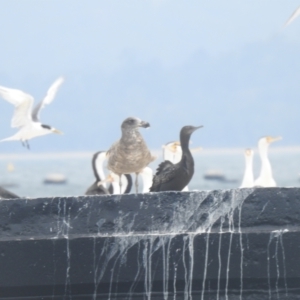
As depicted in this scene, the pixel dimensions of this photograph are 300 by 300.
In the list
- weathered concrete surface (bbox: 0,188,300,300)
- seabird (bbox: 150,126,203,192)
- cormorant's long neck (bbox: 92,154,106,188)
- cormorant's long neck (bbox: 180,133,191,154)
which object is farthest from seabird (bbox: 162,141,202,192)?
weathered concrete surface (bbox: 0,188,300,300)

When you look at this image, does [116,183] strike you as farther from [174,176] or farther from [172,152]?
[174,176]

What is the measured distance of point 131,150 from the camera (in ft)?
36.2

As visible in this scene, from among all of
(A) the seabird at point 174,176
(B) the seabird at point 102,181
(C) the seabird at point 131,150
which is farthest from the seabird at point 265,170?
(A) the seabird at point 174,176

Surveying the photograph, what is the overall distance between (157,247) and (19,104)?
13.2 m

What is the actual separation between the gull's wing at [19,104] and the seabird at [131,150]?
26.1 feet

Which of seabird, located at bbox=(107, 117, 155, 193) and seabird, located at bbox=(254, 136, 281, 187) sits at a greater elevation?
seabird, located at bbox=(254, 136, 281, 187)

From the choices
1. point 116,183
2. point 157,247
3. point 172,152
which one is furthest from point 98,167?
point 157,247

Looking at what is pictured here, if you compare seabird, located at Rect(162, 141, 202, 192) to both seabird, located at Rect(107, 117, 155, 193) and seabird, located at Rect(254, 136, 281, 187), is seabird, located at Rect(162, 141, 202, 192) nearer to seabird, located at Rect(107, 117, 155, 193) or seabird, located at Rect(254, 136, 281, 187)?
seabird, located at Rect(254, 136, 281, 187)

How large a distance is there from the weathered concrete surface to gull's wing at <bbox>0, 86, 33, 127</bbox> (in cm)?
1099

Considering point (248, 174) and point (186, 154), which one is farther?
point (248, 174)

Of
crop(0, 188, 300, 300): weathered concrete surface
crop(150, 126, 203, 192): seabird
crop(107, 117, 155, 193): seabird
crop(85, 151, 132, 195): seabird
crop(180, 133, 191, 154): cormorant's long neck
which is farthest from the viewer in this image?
crop(85, 151, 132, 195): seabird

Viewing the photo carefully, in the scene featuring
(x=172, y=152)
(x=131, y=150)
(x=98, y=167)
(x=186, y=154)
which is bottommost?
(x=186, y=154)

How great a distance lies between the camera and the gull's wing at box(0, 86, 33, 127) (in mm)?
19609

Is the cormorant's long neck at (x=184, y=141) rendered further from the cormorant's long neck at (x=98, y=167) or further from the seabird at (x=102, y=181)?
the cormorant's long neck at (x=98, y=167)
